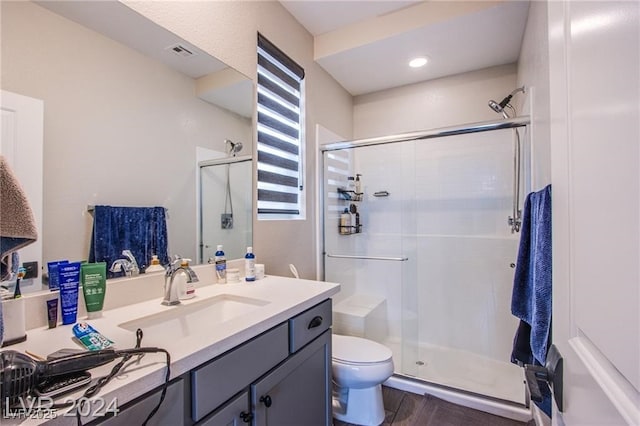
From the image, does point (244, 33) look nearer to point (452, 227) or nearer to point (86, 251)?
point (86, 251)

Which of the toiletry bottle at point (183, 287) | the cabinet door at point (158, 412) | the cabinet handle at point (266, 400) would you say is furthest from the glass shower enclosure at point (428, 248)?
the cabinet door at point (158, 412)

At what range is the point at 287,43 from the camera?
2006 millimetres

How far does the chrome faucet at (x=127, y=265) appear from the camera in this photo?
3.58 ft

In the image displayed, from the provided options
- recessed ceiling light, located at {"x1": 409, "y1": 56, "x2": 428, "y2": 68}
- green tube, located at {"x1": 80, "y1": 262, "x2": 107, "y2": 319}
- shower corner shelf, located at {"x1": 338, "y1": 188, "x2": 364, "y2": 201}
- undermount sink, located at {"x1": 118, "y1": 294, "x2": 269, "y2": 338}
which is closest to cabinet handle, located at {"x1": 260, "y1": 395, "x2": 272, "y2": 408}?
undermount sink, located at {"x1": 118, "y1": 294, "x2": 269, "y2": 338}

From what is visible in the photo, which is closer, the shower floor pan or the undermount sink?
the undermount sink

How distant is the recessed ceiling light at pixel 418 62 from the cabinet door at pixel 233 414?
97.3 inches

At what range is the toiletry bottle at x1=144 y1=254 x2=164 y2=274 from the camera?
3.92ft

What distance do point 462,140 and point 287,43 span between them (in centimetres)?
158

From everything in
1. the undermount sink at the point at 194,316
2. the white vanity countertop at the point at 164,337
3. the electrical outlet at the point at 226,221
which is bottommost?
the undermount sink at the point at 194,316

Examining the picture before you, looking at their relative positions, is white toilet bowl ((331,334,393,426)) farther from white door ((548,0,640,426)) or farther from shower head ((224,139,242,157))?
shower head ((224,139,242,157))

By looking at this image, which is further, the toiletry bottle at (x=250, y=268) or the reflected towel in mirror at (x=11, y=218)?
the toiletry bottle at (x=250, y=268)

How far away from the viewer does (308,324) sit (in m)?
1.21

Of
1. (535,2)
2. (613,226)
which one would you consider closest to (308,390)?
(613,226)

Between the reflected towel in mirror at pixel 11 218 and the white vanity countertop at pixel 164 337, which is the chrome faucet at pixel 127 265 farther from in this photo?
the reflected towel in mirror at pixel 11 218
